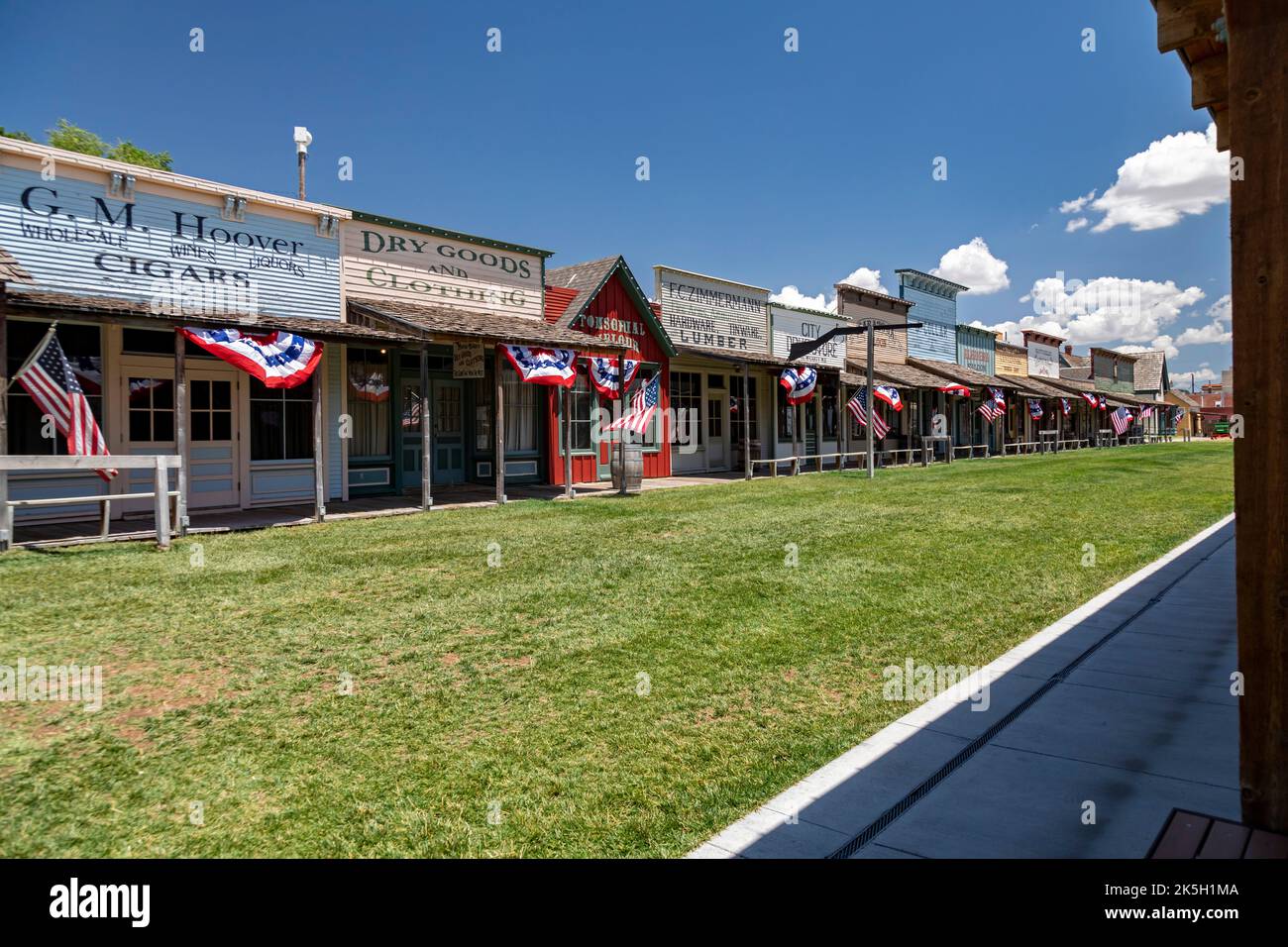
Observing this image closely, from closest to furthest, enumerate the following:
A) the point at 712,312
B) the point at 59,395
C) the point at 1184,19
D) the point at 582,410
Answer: the point at 1184,19, the point at 59,395, the point at 582,410, the point at 712,312

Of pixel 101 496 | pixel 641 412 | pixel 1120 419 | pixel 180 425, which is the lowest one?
pixel 101 496

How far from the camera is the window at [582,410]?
57.4 feet

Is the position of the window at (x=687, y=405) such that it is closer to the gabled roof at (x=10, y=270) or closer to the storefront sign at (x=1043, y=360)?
the gabled roof at (x=10, y=270)

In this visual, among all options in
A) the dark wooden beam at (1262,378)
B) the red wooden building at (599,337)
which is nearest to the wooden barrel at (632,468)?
the red wooden building at (599,337)

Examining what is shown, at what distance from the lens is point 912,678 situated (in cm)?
427

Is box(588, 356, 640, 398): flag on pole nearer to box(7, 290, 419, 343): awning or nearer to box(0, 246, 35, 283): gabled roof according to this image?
box(7, 290, 419, 343): awning

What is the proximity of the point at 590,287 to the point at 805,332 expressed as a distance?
964 centimetres

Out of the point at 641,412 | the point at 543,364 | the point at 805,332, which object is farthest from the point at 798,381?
the point at 543,364

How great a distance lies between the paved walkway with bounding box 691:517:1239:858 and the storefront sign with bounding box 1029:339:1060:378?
4257 centimetres

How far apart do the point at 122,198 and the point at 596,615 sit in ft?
33.2

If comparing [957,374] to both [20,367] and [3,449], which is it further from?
[3,449]

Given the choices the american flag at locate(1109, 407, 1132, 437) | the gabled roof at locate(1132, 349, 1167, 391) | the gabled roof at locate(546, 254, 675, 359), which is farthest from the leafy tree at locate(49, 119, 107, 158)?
the gabled roof at locate(1132, 349, 1167, 391)

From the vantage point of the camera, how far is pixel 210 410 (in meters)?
12.1

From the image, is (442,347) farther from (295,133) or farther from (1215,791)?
(1215,791)
